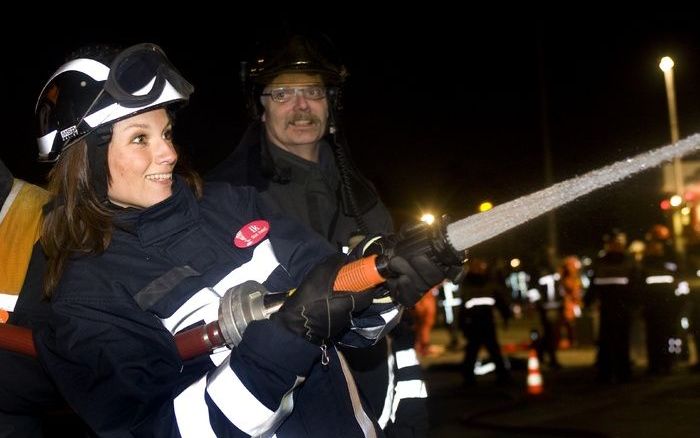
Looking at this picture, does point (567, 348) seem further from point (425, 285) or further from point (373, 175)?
point (425, 285)

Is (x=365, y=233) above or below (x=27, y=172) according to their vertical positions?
below

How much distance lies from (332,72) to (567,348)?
13552mm

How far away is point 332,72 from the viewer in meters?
4.31

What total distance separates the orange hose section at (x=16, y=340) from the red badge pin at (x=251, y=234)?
0.70m

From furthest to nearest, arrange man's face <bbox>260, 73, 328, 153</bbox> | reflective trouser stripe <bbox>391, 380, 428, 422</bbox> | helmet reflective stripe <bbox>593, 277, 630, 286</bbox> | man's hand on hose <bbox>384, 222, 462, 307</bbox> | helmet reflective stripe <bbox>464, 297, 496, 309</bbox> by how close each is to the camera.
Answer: helmet reflective stripe <bbox>464, 297, 496, 309</bbox>
helmet reflective stripe <bbox>593, 277, 630, 286</bbox>
man's face <bbox>260, 73, 328, 153</bbox>
reflective trouser stripe <bbox>391, 380, 428, 422</bbox>
man's hand on hose <bbox>384, 222, 462, 307</bbox>

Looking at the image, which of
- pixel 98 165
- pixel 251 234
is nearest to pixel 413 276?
pixel 251 234

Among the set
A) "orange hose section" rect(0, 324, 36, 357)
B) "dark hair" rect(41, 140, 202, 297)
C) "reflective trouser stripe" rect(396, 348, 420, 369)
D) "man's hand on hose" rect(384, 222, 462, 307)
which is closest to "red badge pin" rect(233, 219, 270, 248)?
"dark hair" rect(41, 140, 202, 297)

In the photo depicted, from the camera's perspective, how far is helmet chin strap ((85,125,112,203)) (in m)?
2.89

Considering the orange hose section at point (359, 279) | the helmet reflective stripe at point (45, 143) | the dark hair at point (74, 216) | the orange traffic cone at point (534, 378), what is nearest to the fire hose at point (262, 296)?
the orange hose section at point (359, 279)

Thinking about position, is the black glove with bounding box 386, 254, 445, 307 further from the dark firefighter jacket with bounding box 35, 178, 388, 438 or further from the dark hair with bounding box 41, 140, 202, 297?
the dark hair with bounding box 41, 140, 202, 297

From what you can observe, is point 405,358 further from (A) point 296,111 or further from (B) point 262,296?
(B) point 262,296

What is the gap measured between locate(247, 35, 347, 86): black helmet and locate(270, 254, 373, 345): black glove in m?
1.85

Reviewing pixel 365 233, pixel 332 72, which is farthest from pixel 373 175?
pixel 365 233

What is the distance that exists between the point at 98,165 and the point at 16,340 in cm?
57
